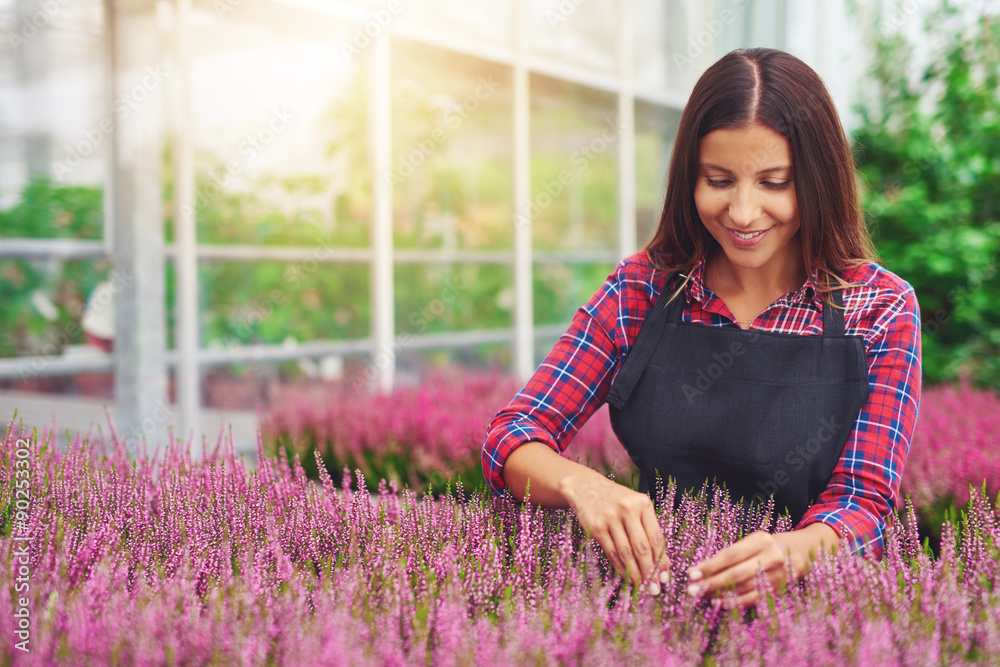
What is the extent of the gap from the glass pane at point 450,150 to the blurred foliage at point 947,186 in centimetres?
261

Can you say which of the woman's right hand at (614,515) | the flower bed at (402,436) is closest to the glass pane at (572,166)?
the flower bed at (402,436)

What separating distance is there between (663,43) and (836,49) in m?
1.97

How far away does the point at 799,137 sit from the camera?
67.6 inches

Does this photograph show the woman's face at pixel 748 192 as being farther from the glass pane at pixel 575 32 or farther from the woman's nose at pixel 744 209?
the glass pane at pixel 575 32

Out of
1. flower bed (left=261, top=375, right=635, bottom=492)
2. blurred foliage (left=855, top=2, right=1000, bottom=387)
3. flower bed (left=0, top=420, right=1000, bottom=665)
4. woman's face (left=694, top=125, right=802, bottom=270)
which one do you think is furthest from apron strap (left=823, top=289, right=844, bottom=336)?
blurred foliage (left=855, top=2, right=1000, bottom=387)

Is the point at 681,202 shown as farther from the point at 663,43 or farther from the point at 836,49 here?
the point at 836,49

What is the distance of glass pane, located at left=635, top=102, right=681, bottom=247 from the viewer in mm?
7348

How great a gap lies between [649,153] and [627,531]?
650cm

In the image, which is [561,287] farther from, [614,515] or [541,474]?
[614,515]

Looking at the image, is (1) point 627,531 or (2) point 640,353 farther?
(2) point 640,353

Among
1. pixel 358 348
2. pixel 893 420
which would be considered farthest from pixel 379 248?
pixel 893 420

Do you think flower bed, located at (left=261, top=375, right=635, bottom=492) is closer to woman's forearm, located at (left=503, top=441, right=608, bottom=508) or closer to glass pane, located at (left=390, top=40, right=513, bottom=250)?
woman's forearm, located at (left=503, top=441, right=608, bottom=508)

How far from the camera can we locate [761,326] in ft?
6.15

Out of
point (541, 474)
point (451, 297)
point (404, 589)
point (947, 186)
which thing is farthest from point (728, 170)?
point (947, 186)
